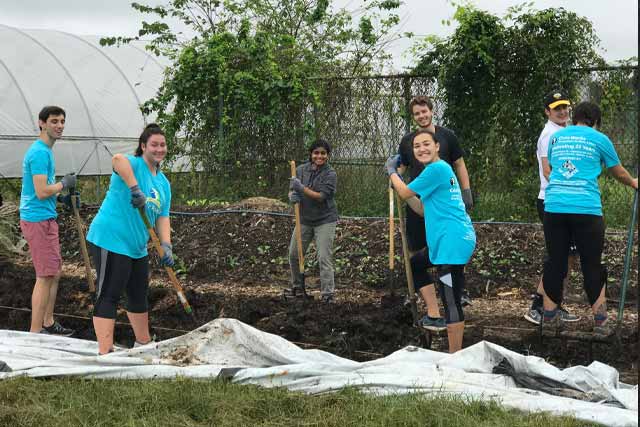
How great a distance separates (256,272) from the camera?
9.16 metres

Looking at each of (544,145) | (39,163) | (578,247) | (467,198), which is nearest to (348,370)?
(578,247)

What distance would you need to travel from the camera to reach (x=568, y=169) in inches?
223

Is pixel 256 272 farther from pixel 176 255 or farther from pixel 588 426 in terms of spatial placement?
pixel 588 426

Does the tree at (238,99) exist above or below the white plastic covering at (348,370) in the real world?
above

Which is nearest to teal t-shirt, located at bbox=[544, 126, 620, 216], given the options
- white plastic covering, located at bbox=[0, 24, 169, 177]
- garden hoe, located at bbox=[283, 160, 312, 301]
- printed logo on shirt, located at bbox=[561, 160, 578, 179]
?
printed logo on shirt, located at bbox=[561, 160, 578, 179]

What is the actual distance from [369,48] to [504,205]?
4.76 metres

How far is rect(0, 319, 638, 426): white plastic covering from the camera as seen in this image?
433 cm

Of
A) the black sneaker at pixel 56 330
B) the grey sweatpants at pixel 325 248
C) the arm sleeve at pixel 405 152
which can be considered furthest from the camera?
the grey sweatpants at pixel 325 248

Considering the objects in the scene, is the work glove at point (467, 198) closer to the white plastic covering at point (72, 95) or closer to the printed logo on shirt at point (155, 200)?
the printed logo on shirt at point (155, 200)

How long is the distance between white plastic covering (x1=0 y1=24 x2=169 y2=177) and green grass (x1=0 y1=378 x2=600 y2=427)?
390 inches

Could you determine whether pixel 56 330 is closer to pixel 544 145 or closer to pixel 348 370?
pixel 348 370

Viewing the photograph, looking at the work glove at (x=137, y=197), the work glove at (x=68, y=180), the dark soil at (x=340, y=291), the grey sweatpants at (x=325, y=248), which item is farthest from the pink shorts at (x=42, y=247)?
the grey sweatpants at (x=325, y=248)

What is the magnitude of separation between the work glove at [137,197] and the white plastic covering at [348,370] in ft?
2.80

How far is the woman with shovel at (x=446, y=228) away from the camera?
17.2ft
